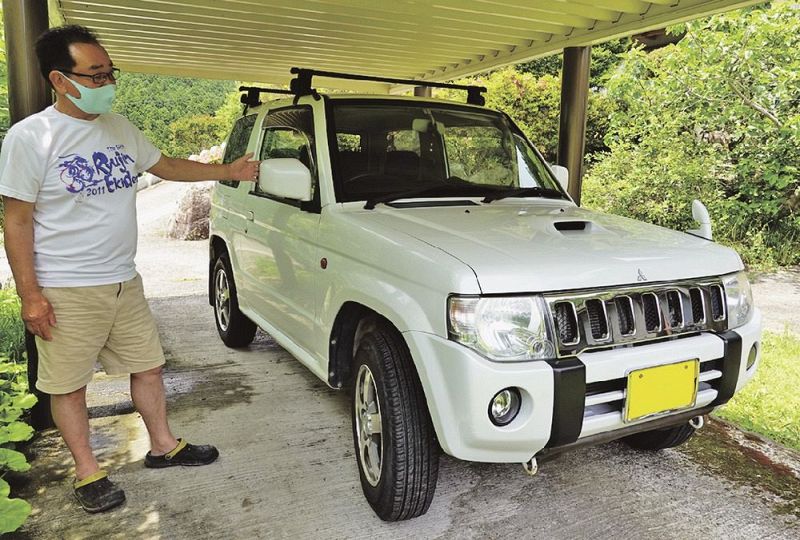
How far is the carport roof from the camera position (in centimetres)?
500

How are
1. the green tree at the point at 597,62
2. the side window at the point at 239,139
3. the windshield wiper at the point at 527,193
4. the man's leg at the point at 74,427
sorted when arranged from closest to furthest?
the man's leg at the point at 74,427 < the windshield wiper at the point at 527,193 < the side window at the point at 239,139 < the green tree at the point at 597,62

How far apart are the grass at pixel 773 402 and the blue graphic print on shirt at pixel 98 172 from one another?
Result: 386cm

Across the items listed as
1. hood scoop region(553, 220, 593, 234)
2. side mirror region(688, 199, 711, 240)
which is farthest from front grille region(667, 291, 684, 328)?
side mirror region(688, 199, 711, 240)

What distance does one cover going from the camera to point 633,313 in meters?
2.44

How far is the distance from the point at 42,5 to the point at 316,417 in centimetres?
281

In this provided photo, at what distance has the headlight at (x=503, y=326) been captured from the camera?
2225 mm

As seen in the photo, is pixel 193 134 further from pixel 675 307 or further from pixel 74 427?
pixel 675 307

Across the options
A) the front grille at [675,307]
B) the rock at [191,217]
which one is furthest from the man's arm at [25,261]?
the rock at [191,217]

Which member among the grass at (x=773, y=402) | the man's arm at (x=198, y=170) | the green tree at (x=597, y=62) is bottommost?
the grass at (x=773, y=402)

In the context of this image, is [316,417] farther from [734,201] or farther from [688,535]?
[734,201]

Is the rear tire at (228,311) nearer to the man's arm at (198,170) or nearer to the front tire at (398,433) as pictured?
the man's arm at (198,170)

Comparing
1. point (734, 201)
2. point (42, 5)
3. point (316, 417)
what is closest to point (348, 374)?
point (316, 417)

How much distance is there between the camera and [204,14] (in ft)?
18.0

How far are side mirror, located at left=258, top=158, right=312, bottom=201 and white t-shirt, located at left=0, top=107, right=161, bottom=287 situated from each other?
0.64 m
